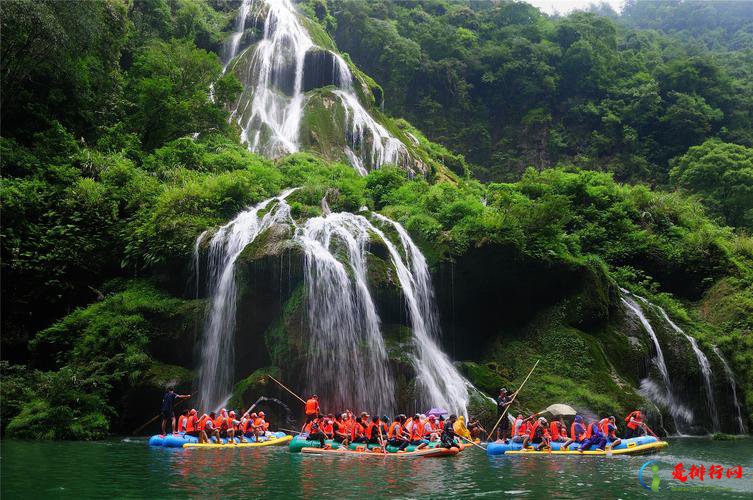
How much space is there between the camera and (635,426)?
1443 centimetres

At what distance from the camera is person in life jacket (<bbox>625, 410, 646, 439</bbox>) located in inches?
562

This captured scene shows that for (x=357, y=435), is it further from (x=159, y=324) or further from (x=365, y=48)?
(x=365, y=48)

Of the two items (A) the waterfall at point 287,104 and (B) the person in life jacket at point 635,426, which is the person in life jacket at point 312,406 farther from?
(A) the waterfall at point 287,104

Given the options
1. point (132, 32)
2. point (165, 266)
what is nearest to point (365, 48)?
point (132, 32)

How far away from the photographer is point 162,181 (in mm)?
20969

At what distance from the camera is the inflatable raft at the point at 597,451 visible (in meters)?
13.0

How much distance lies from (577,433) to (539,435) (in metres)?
1.08

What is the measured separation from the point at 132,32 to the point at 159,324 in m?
19.2

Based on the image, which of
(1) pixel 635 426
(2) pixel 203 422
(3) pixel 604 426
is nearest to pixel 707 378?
(1) pixel 635 426

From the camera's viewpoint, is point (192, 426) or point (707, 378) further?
point (707, 378)

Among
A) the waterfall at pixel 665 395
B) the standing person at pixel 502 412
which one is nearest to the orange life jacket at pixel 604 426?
the standing person at pixel 502 412

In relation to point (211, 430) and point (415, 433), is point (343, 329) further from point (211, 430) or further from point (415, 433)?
point (211, 430)

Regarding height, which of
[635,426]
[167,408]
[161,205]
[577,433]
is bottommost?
[577,433]

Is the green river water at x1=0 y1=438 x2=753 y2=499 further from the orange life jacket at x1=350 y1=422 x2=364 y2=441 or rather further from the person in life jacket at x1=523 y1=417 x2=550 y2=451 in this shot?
the orange life jacket at x1=350 y1=422 x2=364 y2=441
